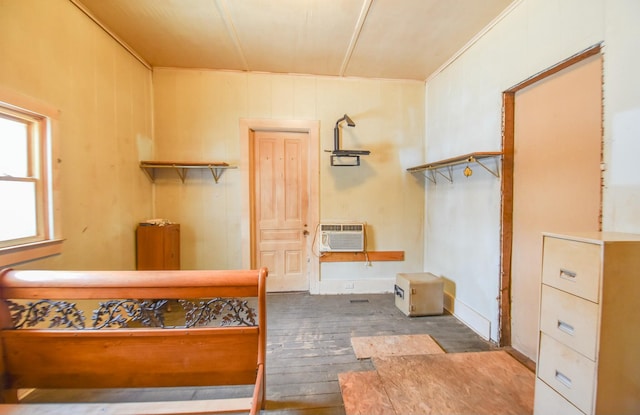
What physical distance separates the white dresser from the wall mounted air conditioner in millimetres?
2082

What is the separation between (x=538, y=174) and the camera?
6.10ft

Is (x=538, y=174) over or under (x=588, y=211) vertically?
over

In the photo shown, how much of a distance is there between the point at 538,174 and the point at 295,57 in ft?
8.46

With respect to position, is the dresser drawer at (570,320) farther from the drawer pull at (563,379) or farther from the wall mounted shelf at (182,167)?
the wall mounted shelf at (182,167)

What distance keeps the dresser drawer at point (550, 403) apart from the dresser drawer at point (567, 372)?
0.03 metres

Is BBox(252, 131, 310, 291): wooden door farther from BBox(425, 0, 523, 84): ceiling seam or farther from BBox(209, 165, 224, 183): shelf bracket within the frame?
BBox(425, 0, 523, 84): ceiling seam

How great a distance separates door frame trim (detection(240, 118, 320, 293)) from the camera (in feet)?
9.98

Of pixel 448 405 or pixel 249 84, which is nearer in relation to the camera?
pixel 448 405

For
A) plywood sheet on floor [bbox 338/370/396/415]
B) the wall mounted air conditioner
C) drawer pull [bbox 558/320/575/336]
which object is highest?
the wall mounted air conditioner

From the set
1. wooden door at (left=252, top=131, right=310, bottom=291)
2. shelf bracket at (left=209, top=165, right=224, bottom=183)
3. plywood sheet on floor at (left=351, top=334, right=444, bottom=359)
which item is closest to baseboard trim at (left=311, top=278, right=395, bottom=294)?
wooden door at (left=252, top=131, right=310, bottom=291)

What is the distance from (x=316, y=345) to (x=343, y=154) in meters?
2.08

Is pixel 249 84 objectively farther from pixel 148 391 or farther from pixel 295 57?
pixel 148 391

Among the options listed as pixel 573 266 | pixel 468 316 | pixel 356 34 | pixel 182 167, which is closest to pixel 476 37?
pixel 356 34

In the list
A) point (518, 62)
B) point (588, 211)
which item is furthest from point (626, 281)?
point (518, 62)
